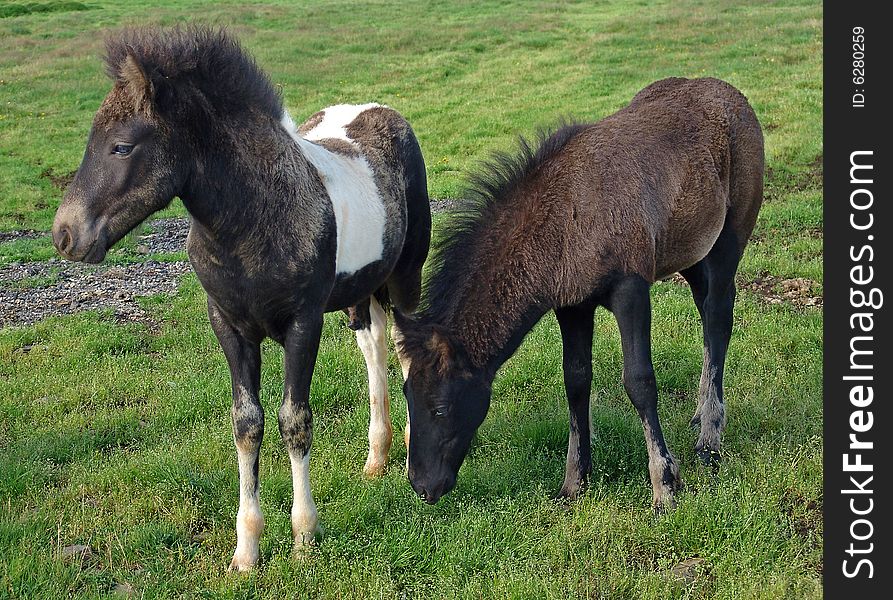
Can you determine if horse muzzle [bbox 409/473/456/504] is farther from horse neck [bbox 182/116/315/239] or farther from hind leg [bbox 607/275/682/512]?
horse neck [bbox 182/116/315/239]

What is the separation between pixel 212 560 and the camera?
4.40 m

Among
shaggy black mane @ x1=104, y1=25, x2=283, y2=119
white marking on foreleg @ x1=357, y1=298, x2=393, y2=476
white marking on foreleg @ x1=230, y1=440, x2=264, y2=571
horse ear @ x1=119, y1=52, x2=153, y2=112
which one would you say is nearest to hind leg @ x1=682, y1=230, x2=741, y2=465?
white marking on foreleg @ x1=357, y1=298, x2=393, y2=476

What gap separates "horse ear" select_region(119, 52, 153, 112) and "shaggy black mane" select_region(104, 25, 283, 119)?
0.02m

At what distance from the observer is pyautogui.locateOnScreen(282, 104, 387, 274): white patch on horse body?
4.56m

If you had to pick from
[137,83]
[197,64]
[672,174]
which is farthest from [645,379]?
[137,83]

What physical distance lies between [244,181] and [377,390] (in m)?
1.95

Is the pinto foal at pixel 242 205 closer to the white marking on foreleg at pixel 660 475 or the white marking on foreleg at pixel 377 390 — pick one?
the white marking on foreleg at pixel 377 390

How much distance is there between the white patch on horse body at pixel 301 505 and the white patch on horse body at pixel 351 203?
3.39 ft

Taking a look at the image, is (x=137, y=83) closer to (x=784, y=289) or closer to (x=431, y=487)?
(x=431, y=487)

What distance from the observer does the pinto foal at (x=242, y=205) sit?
3686mm

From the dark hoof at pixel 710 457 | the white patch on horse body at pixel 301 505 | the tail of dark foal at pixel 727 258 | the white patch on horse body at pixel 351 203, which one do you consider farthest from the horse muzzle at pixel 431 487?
the tail of dark foal at pixel 727 258

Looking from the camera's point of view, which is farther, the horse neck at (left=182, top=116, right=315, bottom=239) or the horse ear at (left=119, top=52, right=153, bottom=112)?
the horse neck at (left=182, top=116, right=315, bottom=239)

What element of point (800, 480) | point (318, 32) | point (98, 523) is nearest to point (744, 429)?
point (800, 480)
